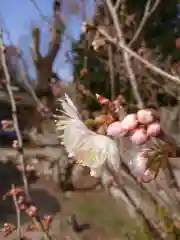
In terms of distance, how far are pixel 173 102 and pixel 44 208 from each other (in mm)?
2255

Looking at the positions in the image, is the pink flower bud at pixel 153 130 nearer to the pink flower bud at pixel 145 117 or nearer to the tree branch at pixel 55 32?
the pink flower bud at pixel 145 117

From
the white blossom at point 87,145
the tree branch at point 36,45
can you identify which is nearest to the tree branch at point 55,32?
the tree branch at point 36,45

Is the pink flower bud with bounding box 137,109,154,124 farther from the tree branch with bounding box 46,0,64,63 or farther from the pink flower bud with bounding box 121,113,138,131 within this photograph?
the tree branch with bounding box 46,0,64,63

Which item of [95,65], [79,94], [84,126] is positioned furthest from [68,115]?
[95,65]

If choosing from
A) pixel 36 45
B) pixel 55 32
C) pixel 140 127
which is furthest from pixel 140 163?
pixel 36 45

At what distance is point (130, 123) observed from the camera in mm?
344

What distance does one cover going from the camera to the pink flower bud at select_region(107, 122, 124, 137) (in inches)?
13.8

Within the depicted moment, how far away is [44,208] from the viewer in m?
3.41

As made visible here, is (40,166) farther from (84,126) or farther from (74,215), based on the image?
(84,126)

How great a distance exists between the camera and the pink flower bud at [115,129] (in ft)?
1.15

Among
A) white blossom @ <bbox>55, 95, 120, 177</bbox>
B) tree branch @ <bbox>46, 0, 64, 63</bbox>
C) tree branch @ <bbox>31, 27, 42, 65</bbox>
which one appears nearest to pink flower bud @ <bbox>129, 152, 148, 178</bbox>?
white blossom @ <bbox>55, 95, 120, 177</bbox>

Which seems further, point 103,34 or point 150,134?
point 103,34

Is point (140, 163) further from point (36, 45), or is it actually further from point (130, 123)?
point (36, 45)

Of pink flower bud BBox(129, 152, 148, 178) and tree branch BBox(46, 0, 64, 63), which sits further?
tree branch BBox(46, 0, 64, 63)
